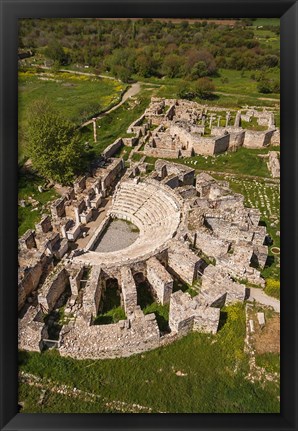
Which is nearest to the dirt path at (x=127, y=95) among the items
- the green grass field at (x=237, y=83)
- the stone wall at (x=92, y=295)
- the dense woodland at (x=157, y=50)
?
the dense woodland at (x=157, y=50)

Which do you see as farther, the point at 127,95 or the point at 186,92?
the point at 127,95

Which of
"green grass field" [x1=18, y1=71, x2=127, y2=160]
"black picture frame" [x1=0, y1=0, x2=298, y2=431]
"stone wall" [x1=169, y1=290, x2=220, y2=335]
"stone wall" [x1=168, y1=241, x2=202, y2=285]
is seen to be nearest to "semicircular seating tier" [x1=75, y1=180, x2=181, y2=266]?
"stone wall" [x1=168, y1=241, x2=202, y2=285]

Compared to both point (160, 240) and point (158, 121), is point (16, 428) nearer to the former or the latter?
point (160, 240)

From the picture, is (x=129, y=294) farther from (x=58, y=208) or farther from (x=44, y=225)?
(x=58, y=208)

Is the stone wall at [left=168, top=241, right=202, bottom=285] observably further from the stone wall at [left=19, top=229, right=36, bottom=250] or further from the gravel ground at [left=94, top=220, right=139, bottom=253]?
the stone wall at [left=19, top=229, right=36, bottom=250]

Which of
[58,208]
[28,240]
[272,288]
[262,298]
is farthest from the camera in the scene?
[58,208]

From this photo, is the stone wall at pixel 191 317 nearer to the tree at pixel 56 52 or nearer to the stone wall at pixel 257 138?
the stone wall at pixel 257 138
